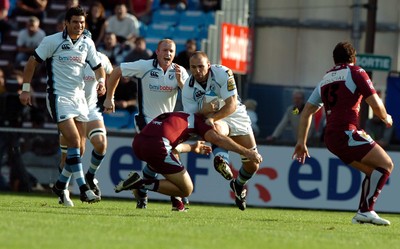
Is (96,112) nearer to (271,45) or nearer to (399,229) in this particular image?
(399,229)

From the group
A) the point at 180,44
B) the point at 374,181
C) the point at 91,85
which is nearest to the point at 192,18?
the point at 180,44

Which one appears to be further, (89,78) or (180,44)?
(180,44)

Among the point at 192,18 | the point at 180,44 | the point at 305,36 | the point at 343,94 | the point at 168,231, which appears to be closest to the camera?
the point at 168,231

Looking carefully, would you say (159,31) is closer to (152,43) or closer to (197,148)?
(152,43)

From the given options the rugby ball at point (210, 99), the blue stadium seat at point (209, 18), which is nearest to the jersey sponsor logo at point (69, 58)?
the rugby ball at point (210, 99)

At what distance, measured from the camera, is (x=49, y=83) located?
16.4 metres

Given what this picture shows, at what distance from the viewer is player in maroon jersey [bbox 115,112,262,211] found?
14.9m

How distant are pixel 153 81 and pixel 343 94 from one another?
3.22 m

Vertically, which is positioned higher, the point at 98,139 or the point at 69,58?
the point at 69,58

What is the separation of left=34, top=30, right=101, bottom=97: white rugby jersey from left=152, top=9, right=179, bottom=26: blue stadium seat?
11.4 m

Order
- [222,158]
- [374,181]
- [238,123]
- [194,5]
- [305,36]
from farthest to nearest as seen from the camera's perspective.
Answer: [305,36], [194,5], [238,123], [222,158], [374,181]

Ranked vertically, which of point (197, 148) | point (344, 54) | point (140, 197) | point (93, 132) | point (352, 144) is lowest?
point (140, 197)

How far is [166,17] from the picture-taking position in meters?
28.1

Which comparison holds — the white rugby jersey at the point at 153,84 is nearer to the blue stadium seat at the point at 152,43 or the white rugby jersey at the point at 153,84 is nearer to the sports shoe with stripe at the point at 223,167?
the sports shoe with stripe at the point at 223,167
